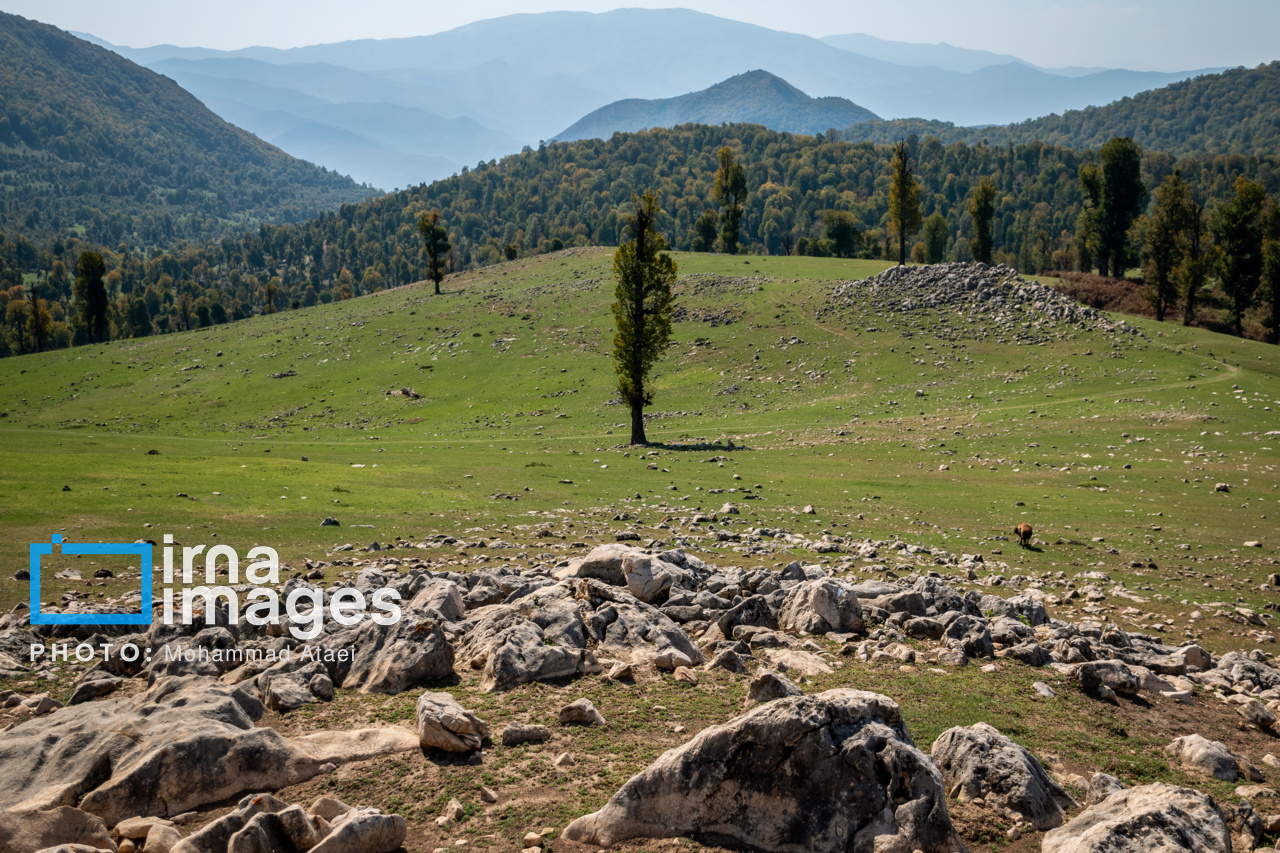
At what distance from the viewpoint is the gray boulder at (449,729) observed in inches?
398

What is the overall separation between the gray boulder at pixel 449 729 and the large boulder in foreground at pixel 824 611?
293 inches

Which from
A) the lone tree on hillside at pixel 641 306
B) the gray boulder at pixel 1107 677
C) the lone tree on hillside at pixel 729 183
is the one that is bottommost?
the gray boulder at pixel 1107 677

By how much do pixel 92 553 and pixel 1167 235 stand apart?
8387 cm

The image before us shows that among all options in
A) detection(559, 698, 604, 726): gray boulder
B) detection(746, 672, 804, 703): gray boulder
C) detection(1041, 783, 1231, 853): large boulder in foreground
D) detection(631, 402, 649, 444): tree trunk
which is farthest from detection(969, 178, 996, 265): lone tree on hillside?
detection(1041, 783, 1231, 853): large boulder in foreground

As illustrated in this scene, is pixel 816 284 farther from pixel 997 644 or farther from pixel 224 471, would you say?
pixel 997 644

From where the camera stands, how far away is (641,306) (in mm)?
45156

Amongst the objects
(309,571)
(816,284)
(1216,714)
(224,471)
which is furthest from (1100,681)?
(816,284)

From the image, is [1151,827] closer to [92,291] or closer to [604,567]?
[604,567]

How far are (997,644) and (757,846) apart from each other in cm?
879

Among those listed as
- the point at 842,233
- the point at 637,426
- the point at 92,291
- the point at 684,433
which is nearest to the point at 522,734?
the point at 637,426

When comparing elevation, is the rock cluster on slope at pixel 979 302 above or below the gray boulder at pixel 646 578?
above

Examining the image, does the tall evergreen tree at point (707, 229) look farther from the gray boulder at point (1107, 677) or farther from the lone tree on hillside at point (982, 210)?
the gray boulder at point (1107, 677)

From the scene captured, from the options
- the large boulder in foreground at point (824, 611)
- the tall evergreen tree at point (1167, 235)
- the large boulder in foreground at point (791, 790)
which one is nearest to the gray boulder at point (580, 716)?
the large boulder in foreground at point (791, 790)

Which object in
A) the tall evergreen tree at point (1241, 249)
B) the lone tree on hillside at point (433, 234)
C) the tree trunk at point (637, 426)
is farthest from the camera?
the lone tree on hillside at point (433, 234)
